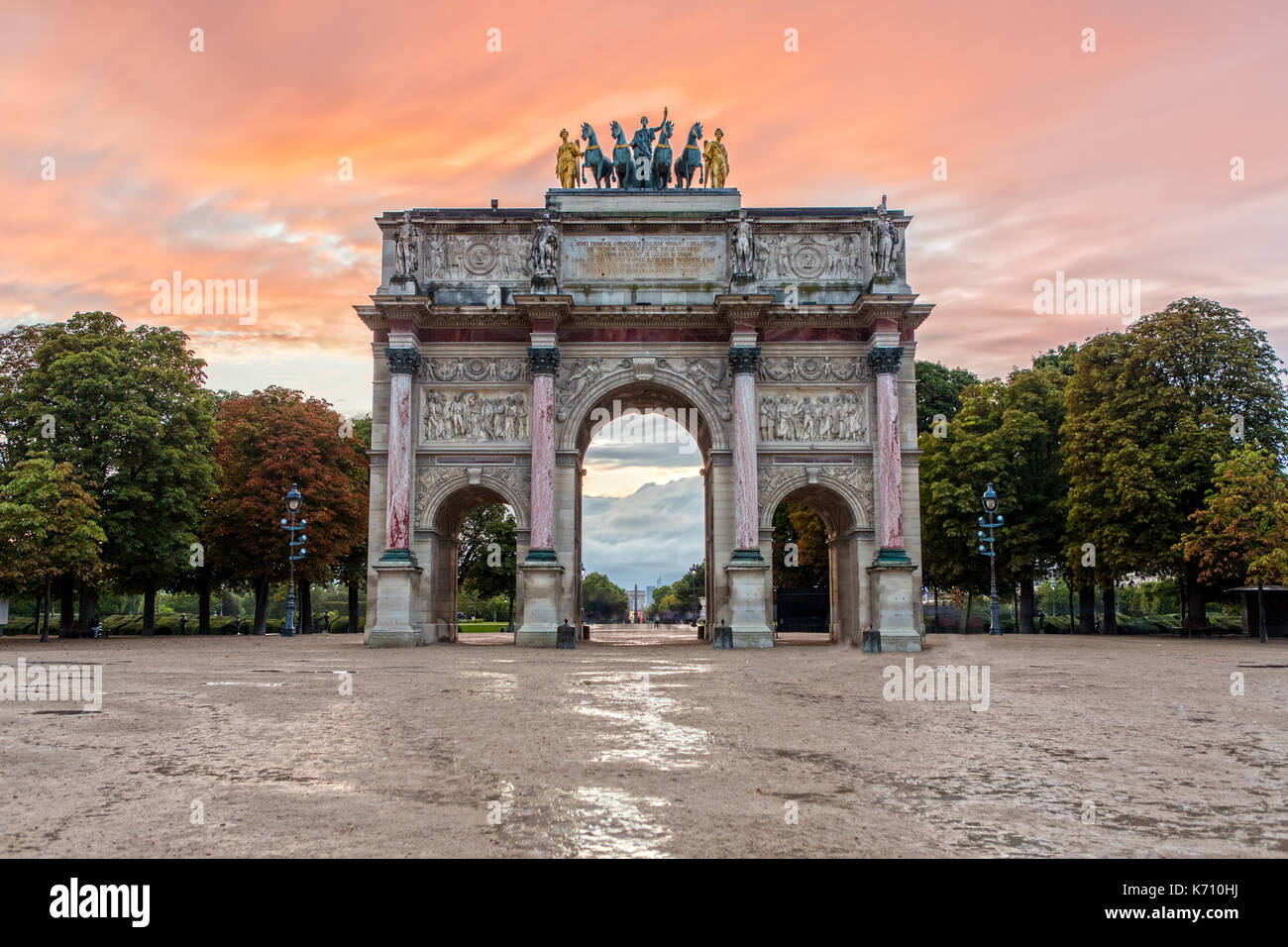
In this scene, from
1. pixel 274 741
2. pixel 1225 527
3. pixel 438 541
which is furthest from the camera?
pixel 438 541

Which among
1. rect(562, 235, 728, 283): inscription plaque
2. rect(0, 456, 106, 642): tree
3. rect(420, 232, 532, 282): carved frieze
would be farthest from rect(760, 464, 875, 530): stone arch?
rect(0, 456, 106, 642): tree

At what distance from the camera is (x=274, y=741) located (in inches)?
396

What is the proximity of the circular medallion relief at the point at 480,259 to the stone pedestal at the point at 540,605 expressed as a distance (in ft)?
34.3

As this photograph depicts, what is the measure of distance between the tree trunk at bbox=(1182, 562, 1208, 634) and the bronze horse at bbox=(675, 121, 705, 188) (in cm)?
2404

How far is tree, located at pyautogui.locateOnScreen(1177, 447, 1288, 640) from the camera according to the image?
102 ft

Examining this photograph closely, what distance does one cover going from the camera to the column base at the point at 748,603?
31172mm

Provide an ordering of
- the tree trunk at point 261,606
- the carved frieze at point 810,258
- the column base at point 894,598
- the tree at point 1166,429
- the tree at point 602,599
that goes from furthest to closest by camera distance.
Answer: the tree at point 602,599 → the tree trunk at point 261,606 → the tree at point 1166,429 → the carved frieze at point 810,258 → the column base at point 894,598

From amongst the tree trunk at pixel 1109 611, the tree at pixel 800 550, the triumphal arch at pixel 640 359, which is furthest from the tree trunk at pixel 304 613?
the tree trunk at pixel 1109 611

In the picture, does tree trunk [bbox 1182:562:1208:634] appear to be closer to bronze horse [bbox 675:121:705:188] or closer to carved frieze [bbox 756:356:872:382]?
carved frieze [bbox 756:356:872:382]

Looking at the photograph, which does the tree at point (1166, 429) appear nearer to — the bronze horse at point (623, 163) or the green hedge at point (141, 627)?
the bronze horse at point (623, 163)

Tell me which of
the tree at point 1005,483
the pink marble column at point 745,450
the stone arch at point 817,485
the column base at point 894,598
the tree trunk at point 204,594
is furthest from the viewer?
the tree trunk at point 204,594
